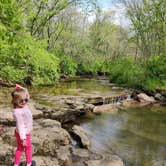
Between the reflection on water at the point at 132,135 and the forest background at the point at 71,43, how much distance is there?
4.39 m

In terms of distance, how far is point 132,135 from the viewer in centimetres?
1123

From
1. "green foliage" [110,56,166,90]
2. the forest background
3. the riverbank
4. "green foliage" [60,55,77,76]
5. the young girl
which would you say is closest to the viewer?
the young girl

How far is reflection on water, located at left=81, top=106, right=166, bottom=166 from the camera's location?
29.0 feet

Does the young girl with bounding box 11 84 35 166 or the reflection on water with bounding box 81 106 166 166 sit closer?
the young girl with bounding box 11 84 35 166

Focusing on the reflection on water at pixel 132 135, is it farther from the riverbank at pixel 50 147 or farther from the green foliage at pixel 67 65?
the green foliage at pixel 67 65

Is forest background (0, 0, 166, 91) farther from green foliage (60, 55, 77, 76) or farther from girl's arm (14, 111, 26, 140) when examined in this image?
girl's arm (14, 111, 26, 140)

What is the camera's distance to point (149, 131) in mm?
12016

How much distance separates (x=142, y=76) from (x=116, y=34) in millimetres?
25838

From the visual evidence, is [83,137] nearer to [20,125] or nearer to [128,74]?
[20,125]

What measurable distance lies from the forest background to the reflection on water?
173 inches

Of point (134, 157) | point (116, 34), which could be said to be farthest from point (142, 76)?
point (116, 34)

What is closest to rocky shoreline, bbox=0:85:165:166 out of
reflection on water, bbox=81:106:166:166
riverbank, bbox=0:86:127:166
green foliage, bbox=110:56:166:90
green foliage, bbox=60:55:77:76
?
riverbank, bbox=0:86:127:166

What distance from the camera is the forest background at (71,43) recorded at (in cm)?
1137

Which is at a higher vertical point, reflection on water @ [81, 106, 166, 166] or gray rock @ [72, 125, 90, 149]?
gray rock @ [72, 125, 90, 149]
